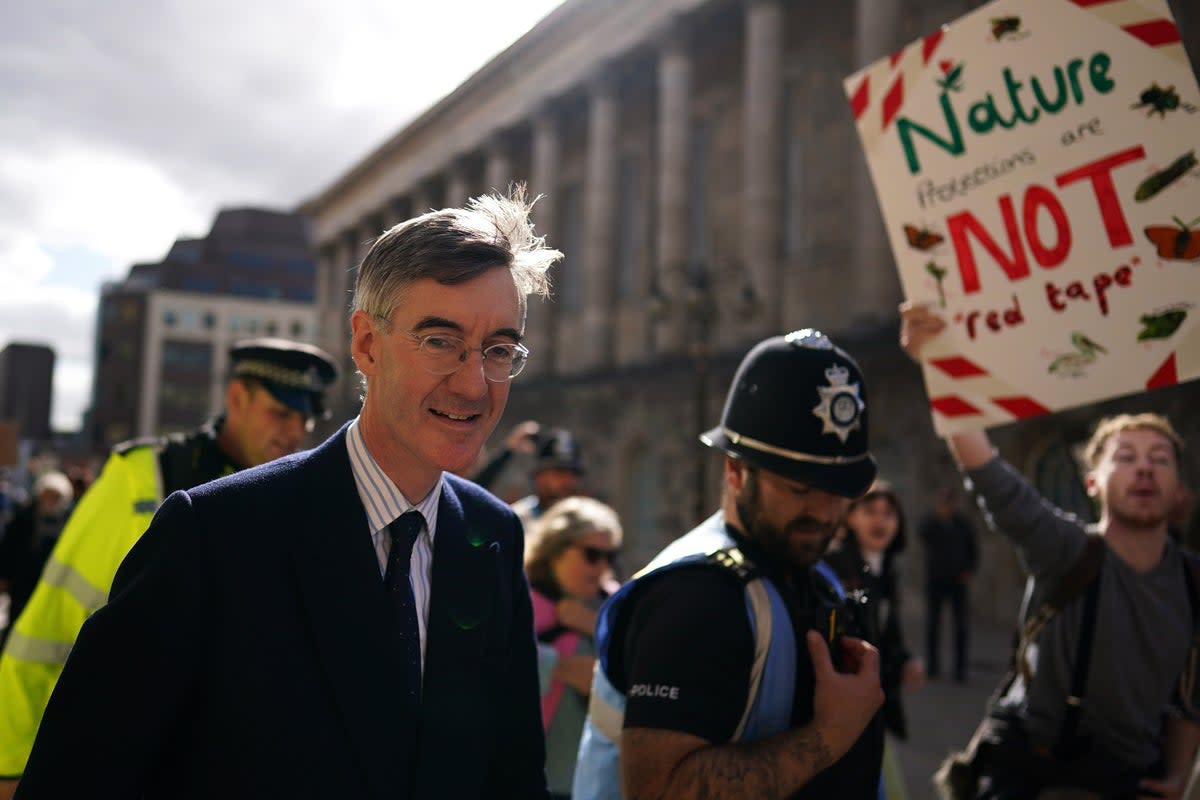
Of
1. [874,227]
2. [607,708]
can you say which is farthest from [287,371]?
[874,227]

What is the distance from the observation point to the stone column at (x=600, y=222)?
1105 inches

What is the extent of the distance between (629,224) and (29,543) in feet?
73.6

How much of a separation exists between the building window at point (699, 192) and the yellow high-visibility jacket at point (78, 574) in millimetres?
23106

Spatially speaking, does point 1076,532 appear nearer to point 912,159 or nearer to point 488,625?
point 912,159

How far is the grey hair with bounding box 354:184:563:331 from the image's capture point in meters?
1.82

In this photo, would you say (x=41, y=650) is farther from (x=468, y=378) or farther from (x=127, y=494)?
(x=468, y=378)

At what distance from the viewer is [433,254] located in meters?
1.82

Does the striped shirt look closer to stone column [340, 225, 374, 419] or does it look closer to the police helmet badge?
the police helmet badge

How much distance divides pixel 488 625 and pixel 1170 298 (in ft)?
7.80

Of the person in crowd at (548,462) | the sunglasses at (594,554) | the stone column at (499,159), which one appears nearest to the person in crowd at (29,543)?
the person in crowd at (548,462)

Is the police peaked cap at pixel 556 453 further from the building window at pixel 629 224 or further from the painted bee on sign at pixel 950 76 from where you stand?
the building window at pixel 629 224

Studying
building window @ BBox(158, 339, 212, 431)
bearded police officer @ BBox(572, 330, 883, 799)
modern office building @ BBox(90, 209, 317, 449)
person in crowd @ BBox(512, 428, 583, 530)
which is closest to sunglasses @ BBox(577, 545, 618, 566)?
bearded police officer @ BBox(572, 330, 883, 799)

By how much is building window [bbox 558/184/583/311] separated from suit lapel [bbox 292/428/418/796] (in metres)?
30.3

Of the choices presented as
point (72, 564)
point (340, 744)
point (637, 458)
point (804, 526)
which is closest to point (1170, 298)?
point (804, 526)
